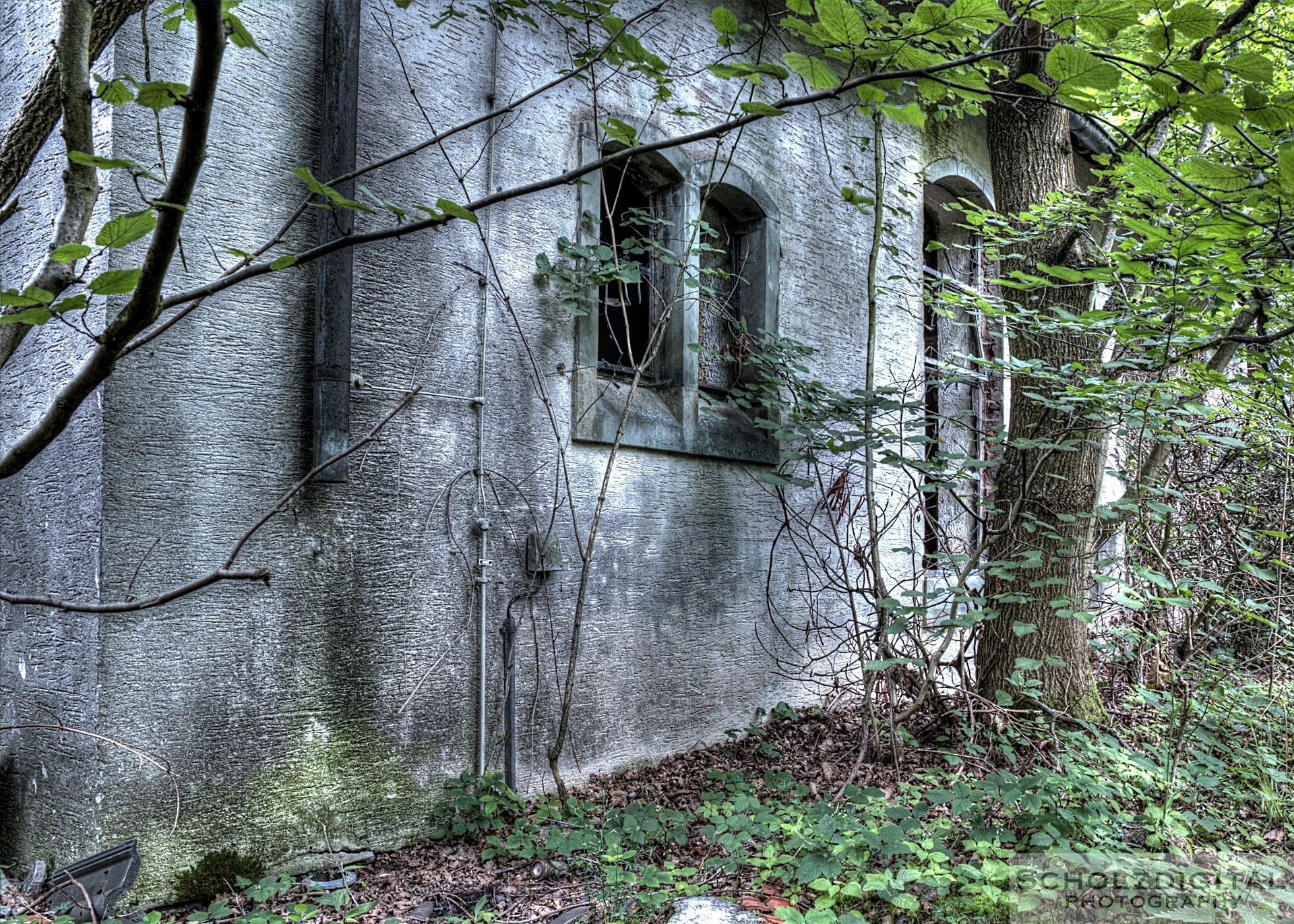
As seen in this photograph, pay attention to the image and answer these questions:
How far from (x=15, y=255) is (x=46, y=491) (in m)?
1.07

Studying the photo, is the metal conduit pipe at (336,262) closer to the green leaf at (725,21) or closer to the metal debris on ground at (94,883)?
the metal debris on ground at (94,883)

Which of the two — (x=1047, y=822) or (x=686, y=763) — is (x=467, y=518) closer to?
(x=686, y=763)

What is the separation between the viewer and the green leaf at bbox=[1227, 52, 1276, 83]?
5.50 feet

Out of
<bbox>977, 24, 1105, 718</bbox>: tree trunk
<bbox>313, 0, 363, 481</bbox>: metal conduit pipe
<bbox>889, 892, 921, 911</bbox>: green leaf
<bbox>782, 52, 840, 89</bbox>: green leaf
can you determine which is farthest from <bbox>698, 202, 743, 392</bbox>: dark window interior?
<bbox>782, 52, 840, 89</bbox>: green leaf

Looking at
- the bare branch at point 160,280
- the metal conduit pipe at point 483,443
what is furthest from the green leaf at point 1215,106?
the metal conduit pipe at point 483,443

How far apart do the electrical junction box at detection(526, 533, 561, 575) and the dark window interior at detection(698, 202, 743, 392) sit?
1.91 metres

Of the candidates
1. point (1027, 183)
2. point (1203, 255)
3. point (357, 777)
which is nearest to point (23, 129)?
point (357, 777)

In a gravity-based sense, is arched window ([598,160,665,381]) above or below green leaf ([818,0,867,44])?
above

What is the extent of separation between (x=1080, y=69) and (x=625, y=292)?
3.55 meters

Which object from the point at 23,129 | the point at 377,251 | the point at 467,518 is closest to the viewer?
the point at 23,129

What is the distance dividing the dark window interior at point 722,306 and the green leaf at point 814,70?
4.04 meters

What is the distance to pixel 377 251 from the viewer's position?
13.2ft

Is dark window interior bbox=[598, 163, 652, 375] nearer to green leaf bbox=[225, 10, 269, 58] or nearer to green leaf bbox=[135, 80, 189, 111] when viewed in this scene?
green leaf bbox=[225, 10, 269, 58]

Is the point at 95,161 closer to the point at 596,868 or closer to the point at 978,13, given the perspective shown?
the point at 978,13
